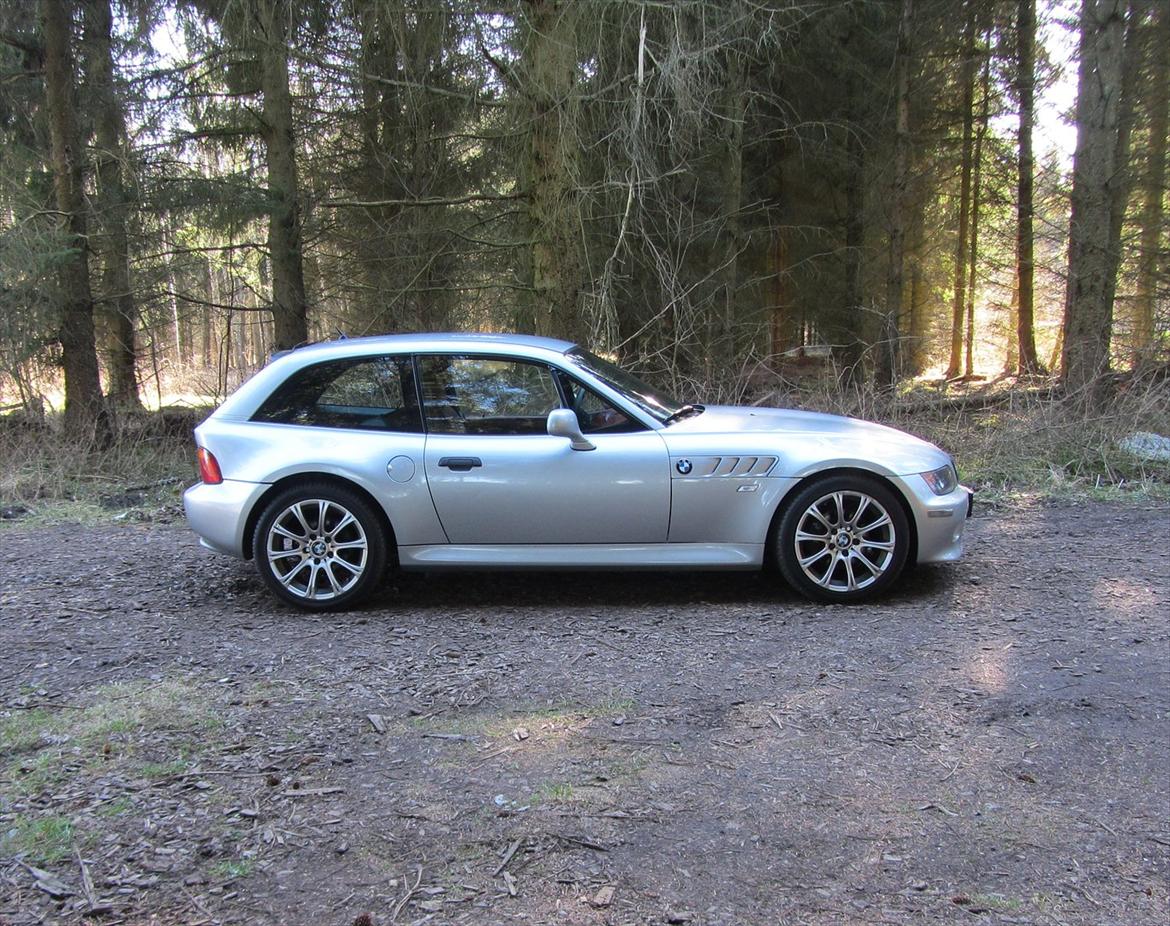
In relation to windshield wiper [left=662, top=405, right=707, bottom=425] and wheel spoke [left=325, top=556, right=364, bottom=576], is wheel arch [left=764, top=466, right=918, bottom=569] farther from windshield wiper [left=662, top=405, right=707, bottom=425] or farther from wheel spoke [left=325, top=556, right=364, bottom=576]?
wheel spoke [left=325, top=556, right=364, bottom=576]

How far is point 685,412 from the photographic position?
5363 mm

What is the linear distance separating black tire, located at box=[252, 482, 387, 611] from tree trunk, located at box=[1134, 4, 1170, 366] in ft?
37.8

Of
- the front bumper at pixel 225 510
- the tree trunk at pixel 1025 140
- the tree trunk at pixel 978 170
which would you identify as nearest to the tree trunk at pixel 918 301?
the tree trunk at pixel 978 170

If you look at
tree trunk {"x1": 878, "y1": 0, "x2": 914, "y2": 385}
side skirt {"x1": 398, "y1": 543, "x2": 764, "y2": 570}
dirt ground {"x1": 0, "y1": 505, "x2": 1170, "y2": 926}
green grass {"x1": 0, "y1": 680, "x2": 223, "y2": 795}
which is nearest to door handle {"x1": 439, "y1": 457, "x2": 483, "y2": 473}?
side skirt {"x1": 398, "y1": 543, "x2": 764, "y2": 570}

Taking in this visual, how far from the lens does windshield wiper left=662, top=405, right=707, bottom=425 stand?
5051 millimetres

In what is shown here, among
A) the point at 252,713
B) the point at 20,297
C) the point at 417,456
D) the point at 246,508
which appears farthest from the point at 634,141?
the point at 20,297

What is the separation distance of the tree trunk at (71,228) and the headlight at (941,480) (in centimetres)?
975

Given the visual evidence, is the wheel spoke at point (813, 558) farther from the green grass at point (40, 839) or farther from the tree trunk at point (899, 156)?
the tree trunk at point (899, 156)

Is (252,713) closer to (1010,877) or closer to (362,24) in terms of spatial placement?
(1010,877)

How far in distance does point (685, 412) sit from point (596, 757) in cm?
274

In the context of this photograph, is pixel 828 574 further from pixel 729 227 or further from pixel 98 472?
pixel 729 227

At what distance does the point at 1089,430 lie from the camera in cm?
891

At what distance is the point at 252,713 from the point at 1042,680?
11.1 feet

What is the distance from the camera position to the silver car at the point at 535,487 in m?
4.78
